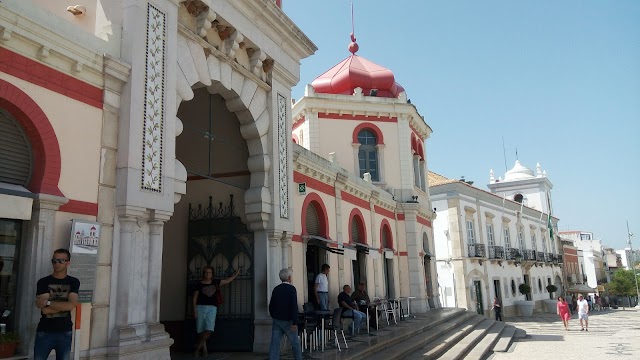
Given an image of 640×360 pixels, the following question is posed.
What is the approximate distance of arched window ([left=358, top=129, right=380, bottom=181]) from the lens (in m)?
19.0

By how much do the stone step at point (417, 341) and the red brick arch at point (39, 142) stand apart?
602 centimetres

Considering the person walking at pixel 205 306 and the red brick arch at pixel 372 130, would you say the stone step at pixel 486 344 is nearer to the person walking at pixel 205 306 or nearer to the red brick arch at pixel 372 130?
the person walking at pixel 205 306

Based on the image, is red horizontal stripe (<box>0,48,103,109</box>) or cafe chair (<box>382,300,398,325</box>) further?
cafe chair (<box>382,300,398,325</box>)

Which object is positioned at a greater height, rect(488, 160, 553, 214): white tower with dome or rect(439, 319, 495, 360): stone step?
rect(488, 160, 553, 214): white tower with dome

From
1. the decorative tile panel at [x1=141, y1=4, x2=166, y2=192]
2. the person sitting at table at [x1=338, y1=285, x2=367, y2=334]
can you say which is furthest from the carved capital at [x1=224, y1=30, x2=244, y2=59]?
the person sitting at table at [x1=338, y1=285, x2=367, y2=334]

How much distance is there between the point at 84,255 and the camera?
4.98 m

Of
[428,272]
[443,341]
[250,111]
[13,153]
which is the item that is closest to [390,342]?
[443,341]

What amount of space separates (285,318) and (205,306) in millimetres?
1636

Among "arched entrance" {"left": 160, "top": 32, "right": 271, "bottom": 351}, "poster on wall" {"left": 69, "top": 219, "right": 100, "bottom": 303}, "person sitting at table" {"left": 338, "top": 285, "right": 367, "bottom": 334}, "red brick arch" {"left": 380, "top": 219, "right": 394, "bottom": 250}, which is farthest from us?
"red brick arch" {"left": 380, "top": 219, "right": 394, "bottom": 250}

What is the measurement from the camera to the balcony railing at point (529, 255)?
34.3 meters

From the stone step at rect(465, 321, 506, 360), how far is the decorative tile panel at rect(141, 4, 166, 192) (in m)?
8.65

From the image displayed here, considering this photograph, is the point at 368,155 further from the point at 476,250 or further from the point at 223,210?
the point at 476,250

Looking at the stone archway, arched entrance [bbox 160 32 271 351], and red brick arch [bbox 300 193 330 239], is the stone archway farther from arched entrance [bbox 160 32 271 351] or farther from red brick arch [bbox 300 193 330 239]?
red brick arch [bbox 300 193 330 239]

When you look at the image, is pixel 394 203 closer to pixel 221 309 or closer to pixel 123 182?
pixel 221 309
